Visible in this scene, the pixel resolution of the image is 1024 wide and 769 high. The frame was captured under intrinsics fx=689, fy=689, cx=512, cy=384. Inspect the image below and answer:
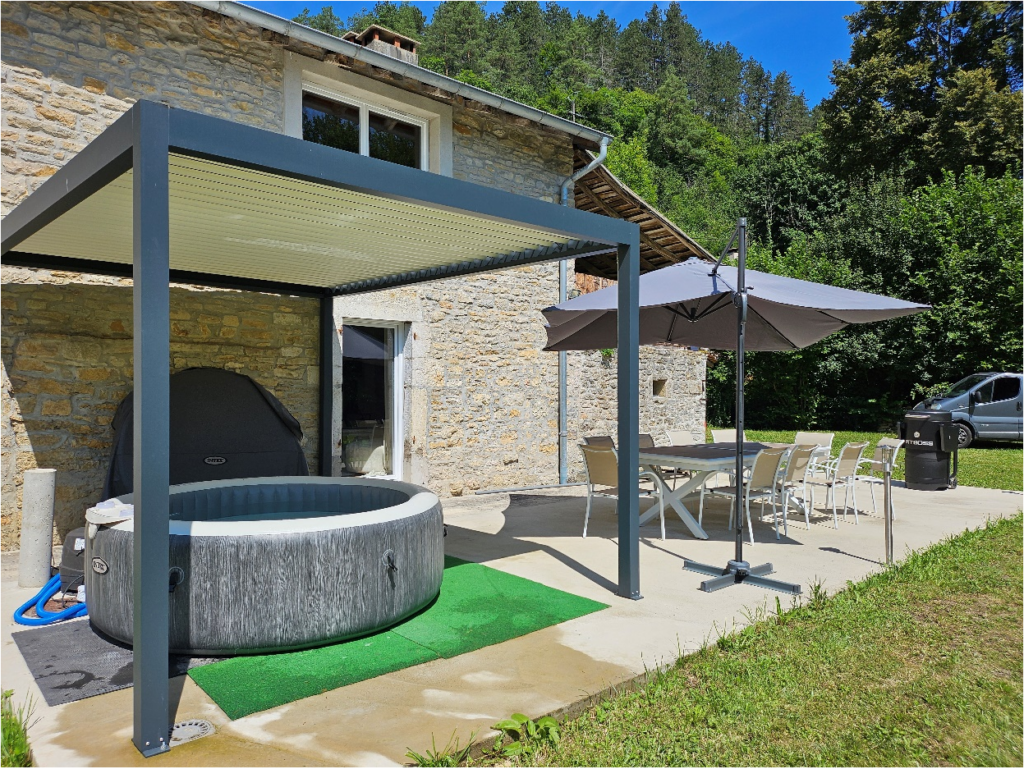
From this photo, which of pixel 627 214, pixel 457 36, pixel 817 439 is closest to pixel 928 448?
pixel 817 439

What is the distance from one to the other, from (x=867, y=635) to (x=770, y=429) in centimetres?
1629

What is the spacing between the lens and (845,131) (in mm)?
21797

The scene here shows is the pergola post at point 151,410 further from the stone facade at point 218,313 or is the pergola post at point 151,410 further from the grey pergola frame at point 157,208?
the stone facade at point 218,313

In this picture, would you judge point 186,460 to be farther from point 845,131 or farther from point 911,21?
point 911,21

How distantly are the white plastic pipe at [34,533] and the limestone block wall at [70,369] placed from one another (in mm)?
953

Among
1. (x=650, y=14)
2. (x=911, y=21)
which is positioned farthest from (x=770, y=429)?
(x=650, y=14)

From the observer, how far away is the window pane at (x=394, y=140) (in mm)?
7355

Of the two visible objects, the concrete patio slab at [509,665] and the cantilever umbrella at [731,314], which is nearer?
the concrete patio slab at [509,665]

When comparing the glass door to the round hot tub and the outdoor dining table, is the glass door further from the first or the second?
the round hot tub

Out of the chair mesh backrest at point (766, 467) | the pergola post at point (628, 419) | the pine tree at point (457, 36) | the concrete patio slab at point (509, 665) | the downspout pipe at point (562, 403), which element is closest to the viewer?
the concrete patio slab at point (509, 665)

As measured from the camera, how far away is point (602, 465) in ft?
18.9

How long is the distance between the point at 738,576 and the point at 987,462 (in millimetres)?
9701

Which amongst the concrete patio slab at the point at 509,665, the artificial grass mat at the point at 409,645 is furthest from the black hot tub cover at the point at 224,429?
the artificial grass mat at the point at 409,645

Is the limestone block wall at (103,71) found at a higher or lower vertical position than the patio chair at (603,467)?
higher
